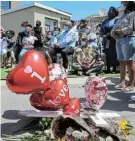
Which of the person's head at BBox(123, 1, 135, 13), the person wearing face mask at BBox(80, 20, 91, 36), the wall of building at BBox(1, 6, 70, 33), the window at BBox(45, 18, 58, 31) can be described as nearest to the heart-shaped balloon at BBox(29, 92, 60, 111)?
the person's head at BBox(123, 1, 135, 13)

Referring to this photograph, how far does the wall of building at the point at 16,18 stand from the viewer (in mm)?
22278

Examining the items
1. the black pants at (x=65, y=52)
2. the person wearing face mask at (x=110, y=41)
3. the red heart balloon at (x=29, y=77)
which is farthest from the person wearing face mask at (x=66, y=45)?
the red heart balloon at (x=29, y=77)

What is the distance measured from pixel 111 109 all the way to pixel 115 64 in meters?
4.58

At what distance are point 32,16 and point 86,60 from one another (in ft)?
43.7

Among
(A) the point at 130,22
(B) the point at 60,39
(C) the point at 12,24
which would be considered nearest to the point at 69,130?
(A) the point at 130,22

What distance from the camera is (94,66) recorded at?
933 centimetres

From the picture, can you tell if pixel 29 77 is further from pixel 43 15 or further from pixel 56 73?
pixel 43 15

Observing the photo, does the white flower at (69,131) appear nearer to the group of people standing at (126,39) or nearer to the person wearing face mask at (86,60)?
the group of people standing at (126,39)

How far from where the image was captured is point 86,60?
31.0 ft

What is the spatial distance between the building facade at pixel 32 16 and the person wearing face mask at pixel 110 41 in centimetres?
1280

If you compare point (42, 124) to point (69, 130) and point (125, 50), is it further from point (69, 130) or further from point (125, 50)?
point (125, 50)

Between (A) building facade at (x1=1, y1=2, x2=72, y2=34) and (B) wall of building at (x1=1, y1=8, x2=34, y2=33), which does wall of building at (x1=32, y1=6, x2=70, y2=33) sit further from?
(B) wall of building at (x1=1, y1=8, x2=34, y2=33)

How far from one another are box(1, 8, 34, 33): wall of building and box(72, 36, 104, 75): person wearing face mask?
1307cm

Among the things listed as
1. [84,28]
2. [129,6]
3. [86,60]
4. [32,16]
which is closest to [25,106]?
[129,6]
